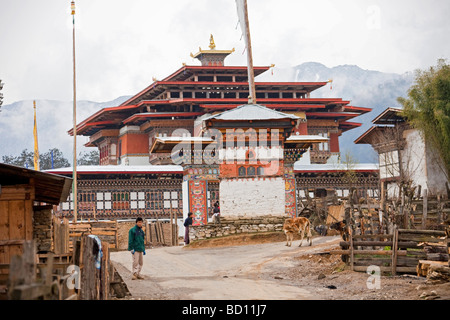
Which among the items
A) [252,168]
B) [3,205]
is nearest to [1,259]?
[3,205]

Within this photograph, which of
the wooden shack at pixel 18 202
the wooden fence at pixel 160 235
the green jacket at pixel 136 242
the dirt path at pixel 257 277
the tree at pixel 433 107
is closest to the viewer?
the dirt path at pixel 257 277

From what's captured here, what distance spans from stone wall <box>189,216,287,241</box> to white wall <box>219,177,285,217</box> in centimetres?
47

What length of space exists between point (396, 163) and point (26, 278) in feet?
121

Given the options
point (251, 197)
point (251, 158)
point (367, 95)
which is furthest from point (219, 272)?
point (367, 95)

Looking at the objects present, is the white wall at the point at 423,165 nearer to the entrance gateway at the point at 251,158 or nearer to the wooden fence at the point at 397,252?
the entrance gateway at the point at 251,158

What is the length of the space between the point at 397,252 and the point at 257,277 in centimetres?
376

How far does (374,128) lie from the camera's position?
45812mm

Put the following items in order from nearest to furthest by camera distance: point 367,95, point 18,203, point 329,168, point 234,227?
point 18,203 < point 234,227 < point 329,168 < point 367,95

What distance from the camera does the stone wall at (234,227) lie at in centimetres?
3153

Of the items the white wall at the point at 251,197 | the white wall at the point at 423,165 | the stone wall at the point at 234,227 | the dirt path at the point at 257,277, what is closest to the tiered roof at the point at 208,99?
the white wall at the point at 423,165

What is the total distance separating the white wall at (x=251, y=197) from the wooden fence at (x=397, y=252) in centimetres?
1327

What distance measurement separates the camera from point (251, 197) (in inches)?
1287

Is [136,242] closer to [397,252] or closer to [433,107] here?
[397,252]

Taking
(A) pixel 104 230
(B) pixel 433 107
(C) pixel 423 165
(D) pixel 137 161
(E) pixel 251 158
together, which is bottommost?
(A) pixel 104 230
